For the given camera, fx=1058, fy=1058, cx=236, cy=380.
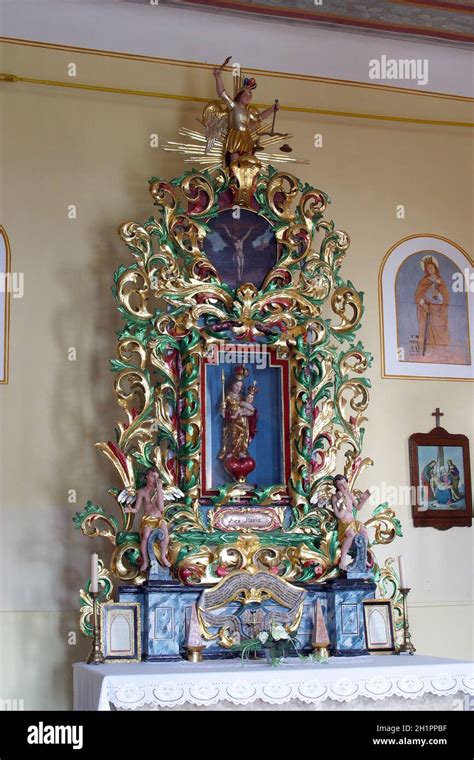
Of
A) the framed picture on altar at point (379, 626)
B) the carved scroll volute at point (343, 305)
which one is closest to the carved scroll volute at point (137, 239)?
the carved scroll volute at point (343, 305)

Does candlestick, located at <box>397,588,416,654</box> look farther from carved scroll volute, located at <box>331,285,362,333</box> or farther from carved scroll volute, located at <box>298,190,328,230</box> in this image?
carved scroll volute, located at <box>298,190,328,230</box>

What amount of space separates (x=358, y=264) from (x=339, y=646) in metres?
3.59

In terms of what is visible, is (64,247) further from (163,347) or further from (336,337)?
(336,337)

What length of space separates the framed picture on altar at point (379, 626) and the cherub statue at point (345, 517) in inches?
15.1

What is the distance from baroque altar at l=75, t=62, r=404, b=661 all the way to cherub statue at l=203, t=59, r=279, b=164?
0.01 metres

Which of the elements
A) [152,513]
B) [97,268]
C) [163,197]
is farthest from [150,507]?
[163,197]

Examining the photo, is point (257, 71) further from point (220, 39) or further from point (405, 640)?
point (405, 640)

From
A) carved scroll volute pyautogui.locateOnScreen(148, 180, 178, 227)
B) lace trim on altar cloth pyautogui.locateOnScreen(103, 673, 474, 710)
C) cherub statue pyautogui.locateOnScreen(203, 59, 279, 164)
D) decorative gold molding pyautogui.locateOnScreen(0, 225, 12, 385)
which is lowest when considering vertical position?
lace trim on altar cloth pyautogui.locateOnScreen(103, 673, 474, 710)

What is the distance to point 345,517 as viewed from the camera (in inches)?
319

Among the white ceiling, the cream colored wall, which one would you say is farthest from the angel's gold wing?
the white ceiling

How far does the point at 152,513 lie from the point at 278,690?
165cm

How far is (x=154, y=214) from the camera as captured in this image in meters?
9.26

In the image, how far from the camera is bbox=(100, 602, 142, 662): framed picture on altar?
749 centimetres
